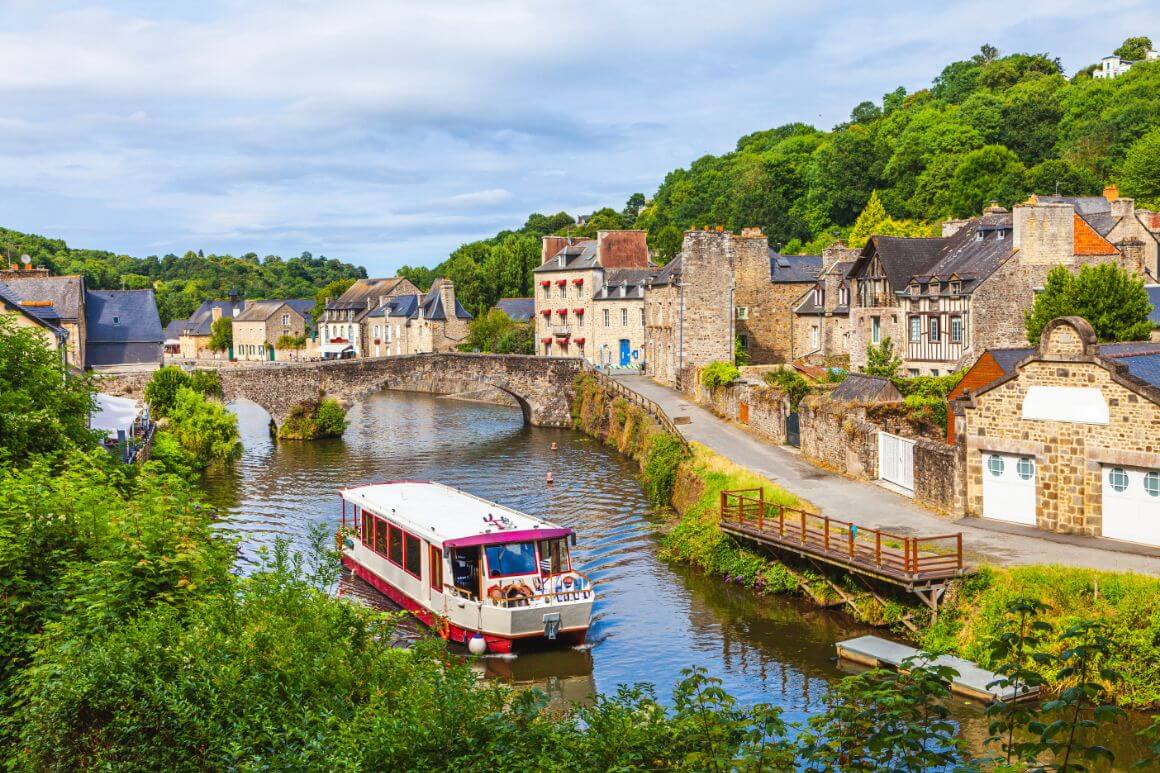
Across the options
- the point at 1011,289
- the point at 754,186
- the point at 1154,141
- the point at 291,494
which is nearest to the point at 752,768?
the point at 291,494

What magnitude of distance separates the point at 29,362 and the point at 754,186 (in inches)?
3061

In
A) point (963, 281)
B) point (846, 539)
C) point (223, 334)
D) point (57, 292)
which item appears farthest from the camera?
point (223, 334)

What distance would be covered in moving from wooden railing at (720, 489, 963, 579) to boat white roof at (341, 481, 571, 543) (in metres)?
4.49

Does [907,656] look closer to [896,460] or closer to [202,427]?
[896,460]

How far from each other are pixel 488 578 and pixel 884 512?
8914mm

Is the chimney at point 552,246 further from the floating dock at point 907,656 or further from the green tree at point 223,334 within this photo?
the floating dock at point 907,656

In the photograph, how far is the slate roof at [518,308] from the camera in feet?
242

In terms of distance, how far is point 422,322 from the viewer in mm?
74500

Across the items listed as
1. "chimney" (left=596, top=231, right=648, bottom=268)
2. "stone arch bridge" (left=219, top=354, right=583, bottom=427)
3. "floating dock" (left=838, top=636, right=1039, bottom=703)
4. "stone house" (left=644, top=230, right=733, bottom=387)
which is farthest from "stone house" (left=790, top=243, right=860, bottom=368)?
"floating dock" (left=838, top=636, right=1039, bottom=703)

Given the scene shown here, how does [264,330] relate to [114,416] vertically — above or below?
above

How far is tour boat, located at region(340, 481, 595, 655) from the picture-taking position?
19.0 meters

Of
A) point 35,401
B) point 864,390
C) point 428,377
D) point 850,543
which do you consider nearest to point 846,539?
point 850,543

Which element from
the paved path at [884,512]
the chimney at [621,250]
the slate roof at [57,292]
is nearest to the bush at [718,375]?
the paved path at [884,512]

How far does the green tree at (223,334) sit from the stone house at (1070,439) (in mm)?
81243
